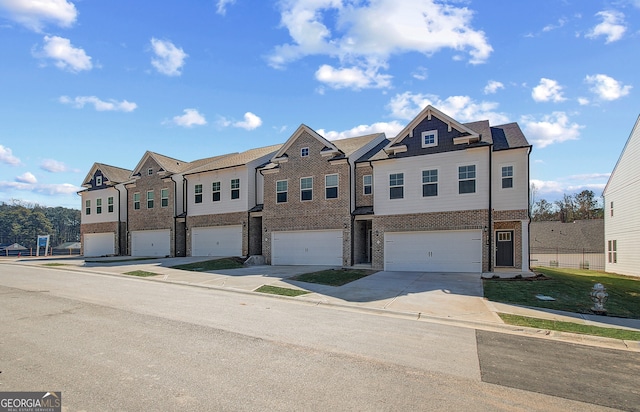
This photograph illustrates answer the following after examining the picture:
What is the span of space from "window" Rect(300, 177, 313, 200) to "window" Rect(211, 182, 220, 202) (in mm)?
7976

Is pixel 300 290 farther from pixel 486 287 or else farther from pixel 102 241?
pixel 102 241

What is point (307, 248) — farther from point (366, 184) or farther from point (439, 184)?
point (439, 184)

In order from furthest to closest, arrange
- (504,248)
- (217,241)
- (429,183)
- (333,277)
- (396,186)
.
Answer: (217,241), (504,248), (396,186), (429,183), (333,277)

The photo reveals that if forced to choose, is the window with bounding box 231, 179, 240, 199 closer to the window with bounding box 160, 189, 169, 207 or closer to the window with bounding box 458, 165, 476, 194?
the window with bounding box 160, 189, 169, 207

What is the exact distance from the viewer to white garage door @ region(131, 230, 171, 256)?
3020cm

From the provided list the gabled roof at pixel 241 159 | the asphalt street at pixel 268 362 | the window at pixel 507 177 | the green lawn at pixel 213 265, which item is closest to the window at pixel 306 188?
the gabled roof at pixel 241 159

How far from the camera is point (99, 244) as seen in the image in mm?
35812

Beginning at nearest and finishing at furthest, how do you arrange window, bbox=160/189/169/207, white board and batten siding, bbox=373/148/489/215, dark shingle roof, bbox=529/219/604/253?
Answer: white board and batten siding, bbox=373/148/489/215 < window, bbox=160/189/169/207 < dark shingle roof, bbox=529/219/604/253

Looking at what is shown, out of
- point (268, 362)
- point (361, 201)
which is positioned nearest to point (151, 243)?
point (361, 201)

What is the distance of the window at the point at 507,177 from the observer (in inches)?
738

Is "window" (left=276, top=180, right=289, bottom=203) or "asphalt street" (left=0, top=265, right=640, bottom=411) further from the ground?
"window" (left=276, top=180, right=289, bottom=203)

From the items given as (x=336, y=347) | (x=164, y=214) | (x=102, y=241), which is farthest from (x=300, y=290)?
(x=102, y=241)

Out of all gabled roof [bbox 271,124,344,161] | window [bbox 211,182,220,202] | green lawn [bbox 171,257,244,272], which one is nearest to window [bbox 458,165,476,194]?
gabled roof [bbox 271,124,344,161]

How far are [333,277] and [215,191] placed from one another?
1497 centimetres
